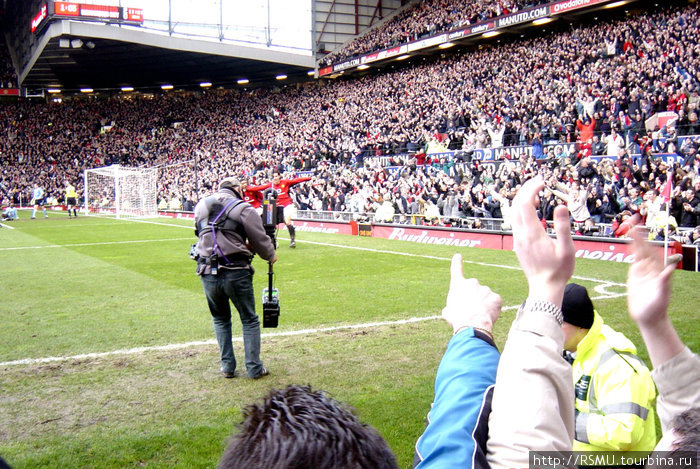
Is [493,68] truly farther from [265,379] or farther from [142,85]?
[142,85]

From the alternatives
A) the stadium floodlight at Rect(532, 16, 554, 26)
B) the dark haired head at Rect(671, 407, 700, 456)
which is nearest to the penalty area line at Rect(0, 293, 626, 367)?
the dark haired head at Rect(671, 407, 700, 456)

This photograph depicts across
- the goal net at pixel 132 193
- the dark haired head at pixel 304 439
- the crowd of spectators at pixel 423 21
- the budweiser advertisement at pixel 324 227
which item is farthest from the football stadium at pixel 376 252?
the goal net at pixel 132 193

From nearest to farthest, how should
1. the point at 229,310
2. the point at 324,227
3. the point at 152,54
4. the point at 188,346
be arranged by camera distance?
the point at 229,310 → the point at 188,346 → the point at 324,227 → the point at 152,54

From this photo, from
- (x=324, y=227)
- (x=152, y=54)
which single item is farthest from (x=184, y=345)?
(x=152, y=54)

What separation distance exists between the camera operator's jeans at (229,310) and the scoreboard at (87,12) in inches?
1473

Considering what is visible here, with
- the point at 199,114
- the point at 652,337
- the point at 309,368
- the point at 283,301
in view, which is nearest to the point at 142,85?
the point at 199,114

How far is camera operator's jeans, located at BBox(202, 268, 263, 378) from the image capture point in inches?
237

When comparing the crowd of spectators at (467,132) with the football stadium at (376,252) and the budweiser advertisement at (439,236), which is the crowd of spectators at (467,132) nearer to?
the football stadium at (376,252)

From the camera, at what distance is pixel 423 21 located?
127ft

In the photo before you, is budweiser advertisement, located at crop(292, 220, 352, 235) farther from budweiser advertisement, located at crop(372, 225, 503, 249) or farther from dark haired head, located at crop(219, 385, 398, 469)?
dark haired head, located at crop(219, 385, 398, 469)

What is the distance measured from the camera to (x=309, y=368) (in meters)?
6.44

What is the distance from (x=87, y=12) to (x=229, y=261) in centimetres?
3780

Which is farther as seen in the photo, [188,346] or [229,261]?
[188,346]

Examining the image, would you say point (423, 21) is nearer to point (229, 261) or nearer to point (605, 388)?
point (229, 261)
